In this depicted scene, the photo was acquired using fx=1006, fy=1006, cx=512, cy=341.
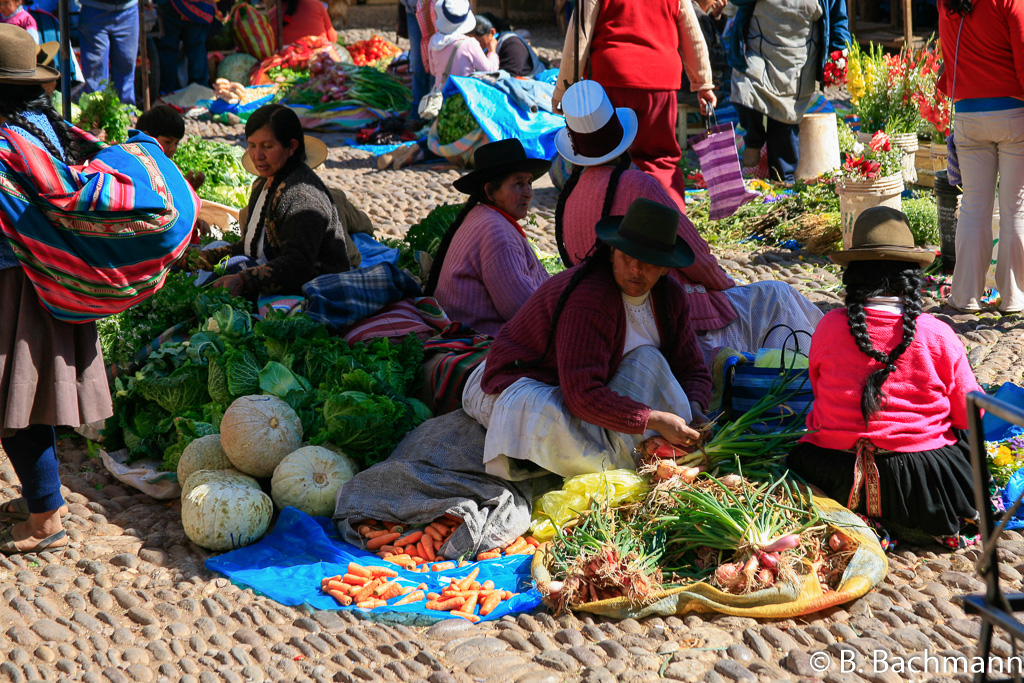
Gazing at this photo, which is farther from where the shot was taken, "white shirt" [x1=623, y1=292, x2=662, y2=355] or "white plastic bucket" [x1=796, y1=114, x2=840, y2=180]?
"white plastic bucket" [x1=796, y1=114, x2=840, y2=180]

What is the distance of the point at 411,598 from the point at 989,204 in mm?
4240

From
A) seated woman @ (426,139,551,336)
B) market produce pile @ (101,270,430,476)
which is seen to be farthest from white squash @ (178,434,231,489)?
seated woman @ (426,139,551,336)

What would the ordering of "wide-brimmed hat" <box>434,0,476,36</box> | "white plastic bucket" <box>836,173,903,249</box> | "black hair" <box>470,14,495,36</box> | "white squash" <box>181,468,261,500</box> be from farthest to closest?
"black hair" <box>470,14,495,36</box> → "wide-brimmed hat" <box>434,0,476,36</box> → "white plastic bucket" <box>836,173,903,249</box> → "white squash" <box>181,468,261,500</box>

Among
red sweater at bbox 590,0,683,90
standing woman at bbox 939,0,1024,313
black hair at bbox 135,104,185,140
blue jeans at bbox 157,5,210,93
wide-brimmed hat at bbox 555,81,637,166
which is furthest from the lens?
blue jeans at bbox 157,5,210,93

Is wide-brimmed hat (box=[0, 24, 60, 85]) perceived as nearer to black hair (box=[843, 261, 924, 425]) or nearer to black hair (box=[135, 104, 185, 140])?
black hair (box=[135, 104, 185, 140])

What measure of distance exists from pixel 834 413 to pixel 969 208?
2.88 meters

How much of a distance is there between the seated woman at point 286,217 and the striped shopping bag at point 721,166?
2420 millimetres

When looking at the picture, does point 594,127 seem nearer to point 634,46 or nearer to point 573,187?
point 573,187

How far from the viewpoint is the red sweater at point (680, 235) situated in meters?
4.77

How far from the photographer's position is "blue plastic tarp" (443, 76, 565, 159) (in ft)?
30.1

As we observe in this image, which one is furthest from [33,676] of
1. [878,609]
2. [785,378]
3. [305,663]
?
[785,378]

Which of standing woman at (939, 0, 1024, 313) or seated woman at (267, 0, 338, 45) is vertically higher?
seated woman at (267, 0, 338, 45)

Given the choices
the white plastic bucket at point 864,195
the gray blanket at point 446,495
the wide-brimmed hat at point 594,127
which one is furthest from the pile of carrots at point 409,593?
the white plastic bucket at point 864,195

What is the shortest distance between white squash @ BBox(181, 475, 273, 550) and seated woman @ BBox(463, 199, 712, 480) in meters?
0.98
